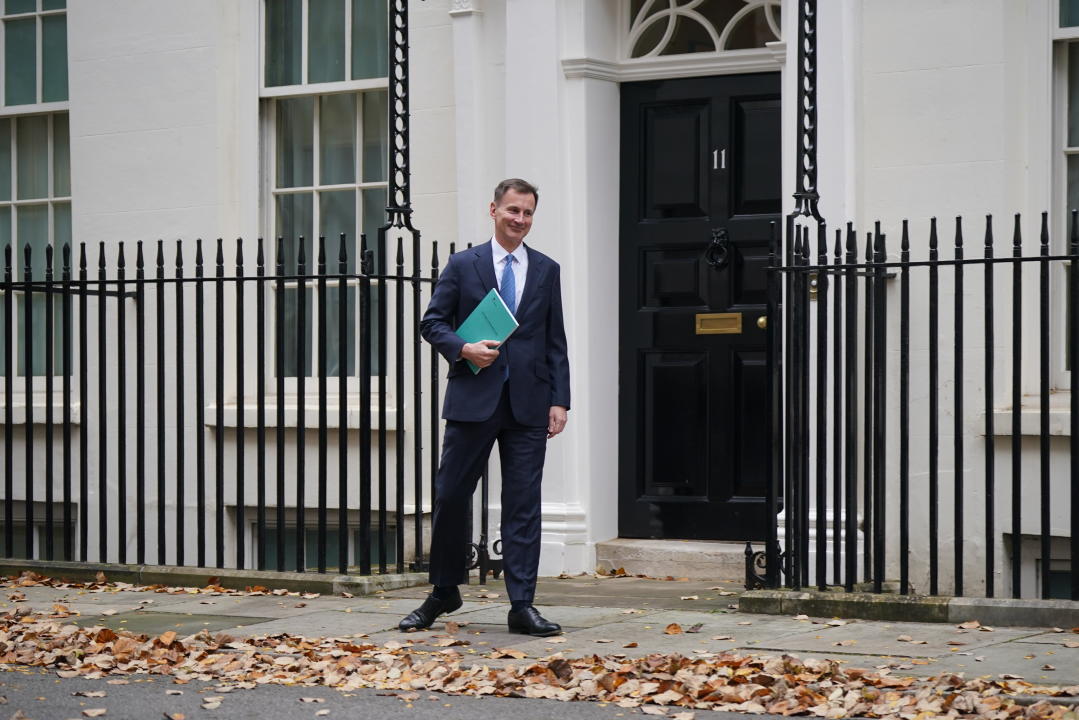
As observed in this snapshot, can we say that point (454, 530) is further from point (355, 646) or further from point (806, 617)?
point (806, 617)

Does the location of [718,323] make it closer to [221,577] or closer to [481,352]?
[481,352]

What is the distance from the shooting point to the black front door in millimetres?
9250

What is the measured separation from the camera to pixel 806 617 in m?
7.28

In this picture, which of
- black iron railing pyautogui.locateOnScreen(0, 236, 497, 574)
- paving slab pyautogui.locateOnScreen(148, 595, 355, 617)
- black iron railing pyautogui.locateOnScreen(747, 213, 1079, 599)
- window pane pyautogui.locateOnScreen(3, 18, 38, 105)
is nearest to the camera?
black iron railing pyautogui.locateOnScreen(747, 213, 1079, 599)

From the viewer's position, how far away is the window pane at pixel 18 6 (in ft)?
37.9

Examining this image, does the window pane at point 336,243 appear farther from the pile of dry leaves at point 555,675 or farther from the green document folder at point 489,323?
the pile of dry leaves at point 555,675

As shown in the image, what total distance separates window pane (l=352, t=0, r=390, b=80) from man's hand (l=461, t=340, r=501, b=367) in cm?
394

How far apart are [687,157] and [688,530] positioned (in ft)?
7.16

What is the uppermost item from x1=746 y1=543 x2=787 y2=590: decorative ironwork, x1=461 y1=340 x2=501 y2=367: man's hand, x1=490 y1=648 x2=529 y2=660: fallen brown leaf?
x1=461 y1=340 x2=501 y2=367: man's hand

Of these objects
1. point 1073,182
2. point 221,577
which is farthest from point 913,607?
point 221,577

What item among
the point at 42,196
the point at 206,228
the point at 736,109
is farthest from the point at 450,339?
the point at 42,196

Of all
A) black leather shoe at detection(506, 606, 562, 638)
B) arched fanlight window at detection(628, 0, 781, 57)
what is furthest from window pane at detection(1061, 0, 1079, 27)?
black leather shoe at detection(506, 606, 562, 638)

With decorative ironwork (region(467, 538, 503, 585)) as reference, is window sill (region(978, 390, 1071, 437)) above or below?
above

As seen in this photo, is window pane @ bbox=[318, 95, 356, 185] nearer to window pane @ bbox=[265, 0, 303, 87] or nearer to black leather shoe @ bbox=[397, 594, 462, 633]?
window pane @ bbox=[265, 0, 303, 87]
